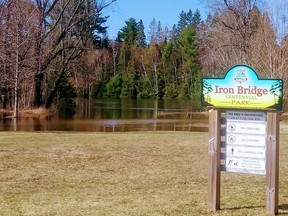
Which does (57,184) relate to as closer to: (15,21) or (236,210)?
(236,210)

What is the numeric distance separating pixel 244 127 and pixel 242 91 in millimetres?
390

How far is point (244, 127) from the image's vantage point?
4855 millimetres

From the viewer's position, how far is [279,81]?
181 inches

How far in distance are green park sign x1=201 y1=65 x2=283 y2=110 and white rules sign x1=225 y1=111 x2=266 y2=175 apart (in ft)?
0.48

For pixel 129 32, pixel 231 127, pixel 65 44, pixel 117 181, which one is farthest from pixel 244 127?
pixel 129 32

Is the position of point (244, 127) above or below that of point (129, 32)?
below

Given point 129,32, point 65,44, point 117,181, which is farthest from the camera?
point 129,32

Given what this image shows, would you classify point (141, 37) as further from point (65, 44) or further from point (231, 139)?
point (231, 139)

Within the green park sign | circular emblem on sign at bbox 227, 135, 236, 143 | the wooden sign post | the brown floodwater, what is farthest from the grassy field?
the brown floodwater

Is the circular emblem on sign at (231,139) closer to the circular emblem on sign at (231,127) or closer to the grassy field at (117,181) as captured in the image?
the circular emblem on sign at (231,127)

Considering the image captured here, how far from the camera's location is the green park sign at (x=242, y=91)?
461 cm

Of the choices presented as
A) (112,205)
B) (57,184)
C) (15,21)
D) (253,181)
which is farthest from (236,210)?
(15,21)

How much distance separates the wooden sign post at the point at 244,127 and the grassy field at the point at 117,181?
43 cm

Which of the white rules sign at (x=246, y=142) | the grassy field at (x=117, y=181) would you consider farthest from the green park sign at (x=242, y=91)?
the grassy field at (x=117, y=181)
